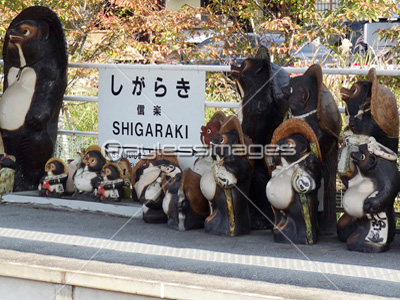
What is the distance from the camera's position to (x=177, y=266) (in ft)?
13.8

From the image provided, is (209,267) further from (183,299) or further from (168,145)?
(168,145)

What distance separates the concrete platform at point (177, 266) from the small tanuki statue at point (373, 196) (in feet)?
0.33

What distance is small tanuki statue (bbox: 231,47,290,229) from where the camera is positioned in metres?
5.11

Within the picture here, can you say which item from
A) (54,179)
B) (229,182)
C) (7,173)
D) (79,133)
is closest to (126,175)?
(54,179)

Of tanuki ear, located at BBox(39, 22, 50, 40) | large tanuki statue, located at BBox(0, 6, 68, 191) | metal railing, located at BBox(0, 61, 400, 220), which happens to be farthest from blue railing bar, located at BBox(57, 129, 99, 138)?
tanuki ear, located at BBox(39, 22, 50, 40)

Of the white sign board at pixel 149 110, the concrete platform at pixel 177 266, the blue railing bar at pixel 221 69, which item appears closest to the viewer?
the concrete platform at pixel 177 266

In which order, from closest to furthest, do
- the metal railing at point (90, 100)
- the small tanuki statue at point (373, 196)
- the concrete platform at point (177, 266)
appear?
1. the concrete platform at point (177, 266)
2. the small tanuki statue at point (373, 196)
3. the metal railing at point (90, 100)

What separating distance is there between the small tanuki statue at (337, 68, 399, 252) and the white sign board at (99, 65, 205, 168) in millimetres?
1633

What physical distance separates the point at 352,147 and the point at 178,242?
130 cm

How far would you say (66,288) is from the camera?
4.01 metres

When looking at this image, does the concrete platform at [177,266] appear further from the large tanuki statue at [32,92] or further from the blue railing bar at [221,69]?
the blue railing bar at [221,69]

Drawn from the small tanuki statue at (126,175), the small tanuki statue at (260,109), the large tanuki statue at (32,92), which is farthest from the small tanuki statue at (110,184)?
the small tanuki statue at (260,109)

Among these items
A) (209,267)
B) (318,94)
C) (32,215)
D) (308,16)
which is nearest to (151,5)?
(308,16)

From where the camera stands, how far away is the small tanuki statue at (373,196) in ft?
14.4
